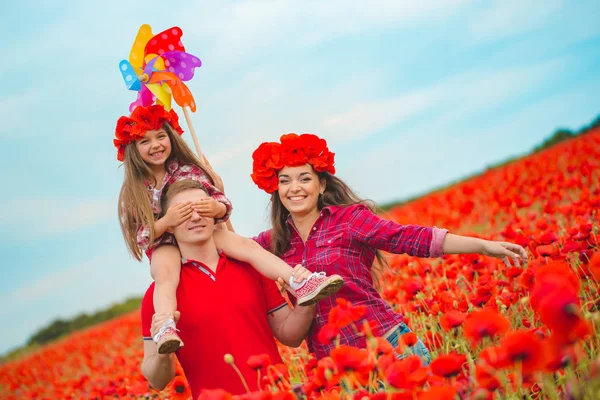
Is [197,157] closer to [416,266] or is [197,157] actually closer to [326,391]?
[416,266]

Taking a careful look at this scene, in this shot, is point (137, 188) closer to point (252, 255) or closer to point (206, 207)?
point (206, 207)

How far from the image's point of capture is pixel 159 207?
380cm

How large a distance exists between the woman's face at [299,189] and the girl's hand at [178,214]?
Result: 1.91 feet

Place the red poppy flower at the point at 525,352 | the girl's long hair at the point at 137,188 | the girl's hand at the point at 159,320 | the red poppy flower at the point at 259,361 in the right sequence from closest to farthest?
the red poppy flower at the point at 525,352, the red poppy flower at the point at 259,361, the girl's hand at the point at 159,320, the girl's long hair at the point at 137,188

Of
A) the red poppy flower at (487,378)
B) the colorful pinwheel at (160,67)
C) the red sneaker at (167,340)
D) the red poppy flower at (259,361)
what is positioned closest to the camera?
the red poppy flower at (487,378)

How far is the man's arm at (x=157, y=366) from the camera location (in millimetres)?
3084

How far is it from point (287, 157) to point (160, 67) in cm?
157

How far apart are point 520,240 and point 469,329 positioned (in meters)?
2.32

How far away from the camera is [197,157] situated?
425 cm

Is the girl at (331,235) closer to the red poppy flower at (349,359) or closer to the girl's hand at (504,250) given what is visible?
the girl's hand at (504,250)

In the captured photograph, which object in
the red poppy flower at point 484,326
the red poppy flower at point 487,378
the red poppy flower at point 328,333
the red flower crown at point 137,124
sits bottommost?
the red poppy flower at point 487,378

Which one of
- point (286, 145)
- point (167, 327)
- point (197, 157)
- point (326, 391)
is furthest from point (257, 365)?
point (197, 157)

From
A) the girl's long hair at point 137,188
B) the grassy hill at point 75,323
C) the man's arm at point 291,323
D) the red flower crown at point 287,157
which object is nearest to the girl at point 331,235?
the red flower crown at point 287,157

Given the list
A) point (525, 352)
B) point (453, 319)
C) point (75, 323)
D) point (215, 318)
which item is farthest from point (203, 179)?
point (75, 323)
